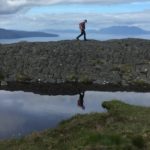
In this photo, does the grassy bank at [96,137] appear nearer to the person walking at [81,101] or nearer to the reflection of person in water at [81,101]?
the reflection of person in water at [81,101]

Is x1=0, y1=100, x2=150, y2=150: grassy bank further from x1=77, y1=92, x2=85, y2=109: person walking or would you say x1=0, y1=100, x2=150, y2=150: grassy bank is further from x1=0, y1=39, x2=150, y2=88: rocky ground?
x1=0, y1=39, x2=150, y2=88: rocky ground

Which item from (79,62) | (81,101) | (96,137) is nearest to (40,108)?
(81,101)

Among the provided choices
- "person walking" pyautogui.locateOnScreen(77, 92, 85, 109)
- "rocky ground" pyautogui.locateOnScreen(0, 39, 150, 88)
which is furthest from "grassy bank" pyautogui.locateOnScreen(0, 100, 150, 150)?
"rocky ground" pyautogui.locateOnScreen(0, 39, 150, 88)

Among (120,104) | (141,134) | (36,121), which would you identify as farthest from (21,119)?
Result: (141,134)

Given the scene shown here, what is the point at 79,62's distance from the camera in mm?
77375

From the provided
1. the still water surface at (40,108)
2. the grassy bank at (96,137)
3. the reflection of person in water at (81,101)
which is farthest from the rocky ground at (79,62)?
the grassy bank at (96,137)

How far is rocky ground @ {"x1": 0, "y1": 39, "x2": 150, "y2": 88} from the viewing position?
7219cm

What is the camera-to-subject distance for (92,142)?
20969 millimetres

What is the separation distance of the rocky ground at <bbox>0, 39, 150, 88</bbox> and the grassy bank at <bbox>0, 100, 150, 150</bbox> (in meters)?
42.2

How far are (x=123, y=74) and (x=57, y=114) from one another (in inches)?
1091

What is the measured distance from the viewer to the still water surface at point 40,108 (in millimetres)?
40531

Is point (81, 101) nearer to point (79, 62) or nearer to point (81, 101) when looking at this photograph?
point (81, 101)

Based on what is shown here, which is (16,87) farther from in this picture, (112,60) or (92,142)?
(92,142)

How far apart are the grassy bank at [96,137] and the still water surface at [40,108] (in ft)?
31.0
